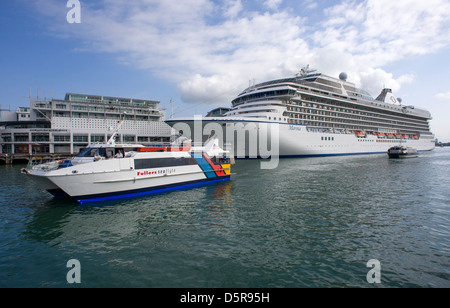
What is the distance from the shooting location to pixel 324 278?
5762 mm

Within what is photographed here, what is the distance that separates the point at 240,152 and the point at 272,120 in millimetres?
7461

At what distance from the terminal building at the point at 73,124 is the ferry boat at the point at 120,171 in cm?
2925

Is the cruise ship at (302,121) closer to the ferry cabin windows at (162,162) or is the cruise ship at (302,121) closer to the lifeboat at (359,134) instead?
the lifeboat at (359,134)

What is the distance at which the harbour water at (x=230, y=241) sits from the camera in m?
5.86

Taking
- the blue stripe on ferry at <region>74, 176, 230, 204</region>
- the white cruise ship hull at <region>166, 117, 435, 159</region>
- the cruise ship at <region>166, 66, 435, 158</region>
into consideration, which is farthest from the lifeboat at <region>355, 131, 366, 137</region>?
the blue stripe on ferry at <region>74, 176, 230, 204</region>

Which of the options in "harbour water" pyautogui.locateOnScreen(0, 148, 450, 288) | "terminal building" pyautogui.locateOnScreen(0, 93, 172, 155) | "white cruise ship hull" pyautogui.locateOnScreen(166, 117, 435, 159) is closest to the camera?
"harbour water" pyautogui.locateOnScreen(0, 148, 450, 288)

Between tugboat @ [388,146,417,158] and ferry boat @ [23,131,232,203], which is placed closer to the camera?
ferry boat @ [23,131,232,203]

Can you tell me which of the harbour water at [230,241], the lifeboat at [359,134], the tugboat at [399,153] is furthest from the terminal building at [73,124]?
the tugboat at [399,153]

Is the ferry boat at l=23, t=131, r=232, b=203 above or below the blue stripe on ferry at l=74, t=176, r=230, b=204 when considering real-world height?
above

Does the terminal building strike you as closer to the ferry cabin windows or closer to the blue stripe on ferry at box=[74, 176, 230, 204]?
the ferry cabin windows

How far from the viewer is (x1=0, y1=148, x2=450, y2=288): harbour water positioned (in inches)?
231

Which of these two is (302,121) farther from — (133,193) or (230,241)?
(230,241)
